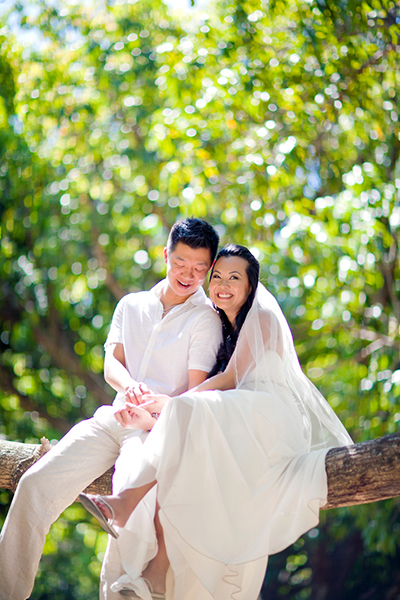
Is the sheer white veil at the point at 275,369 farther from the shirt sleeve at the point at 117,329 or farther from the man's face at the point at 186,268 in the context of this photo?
the shirt sleeve at the point at 117,329

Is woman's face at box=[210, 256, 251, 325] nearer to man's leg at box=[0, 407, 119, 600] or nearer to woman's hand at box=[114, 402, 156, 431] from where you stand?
woman's hand at box=[114, 402, 156, 431]

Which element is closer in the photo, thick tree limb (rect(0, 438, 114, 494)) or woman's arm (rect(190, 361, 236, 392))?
woman's arm (rect(190, 361, 236, 392))

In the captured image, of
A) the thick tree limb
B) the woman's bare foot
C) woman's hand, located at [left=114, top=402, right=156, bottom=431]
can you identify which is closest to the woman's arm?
woman's hand, located at [left=114, top=402, right=156, bottom=431]

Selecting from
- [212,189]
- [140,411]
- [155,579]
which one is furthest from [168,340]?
[212,189]

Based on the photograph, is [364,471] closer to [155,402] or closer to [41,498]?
[155,402]

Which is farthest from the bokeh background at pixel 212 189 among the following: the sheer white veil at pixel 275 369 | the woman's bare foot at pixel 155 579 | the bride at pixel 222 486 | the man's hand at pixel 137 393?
the woman's bare foot at pixel 155 579

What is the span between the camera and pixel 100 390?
813 centimetres

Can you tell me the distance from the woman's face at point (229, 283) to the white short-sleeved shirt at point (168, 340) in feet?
0.42

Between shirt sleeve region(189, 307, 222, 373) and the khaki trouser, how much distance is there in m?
0.46

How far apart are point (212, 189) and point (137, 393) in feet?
10.7

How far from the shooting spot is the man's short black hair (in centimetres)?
310

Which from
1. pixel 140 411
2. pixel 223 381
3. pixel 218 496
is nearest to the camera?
pixel 218 496

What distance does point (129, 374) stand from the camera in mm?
3180

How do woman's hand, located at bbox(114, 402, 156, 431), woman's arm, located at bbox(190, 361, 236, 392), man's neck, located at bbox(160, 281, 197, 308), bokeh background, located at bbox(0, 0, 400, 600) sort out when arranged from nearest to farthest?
A: woman's hand, located at bbox(114, 402, 156, 431) < woman's arm, located at bbox(190, 361, 236, 392) < man's neck, located at bbox(160, 281, 197, 308) < bokeh background, located at bbox(0, 0, 400, 600)
